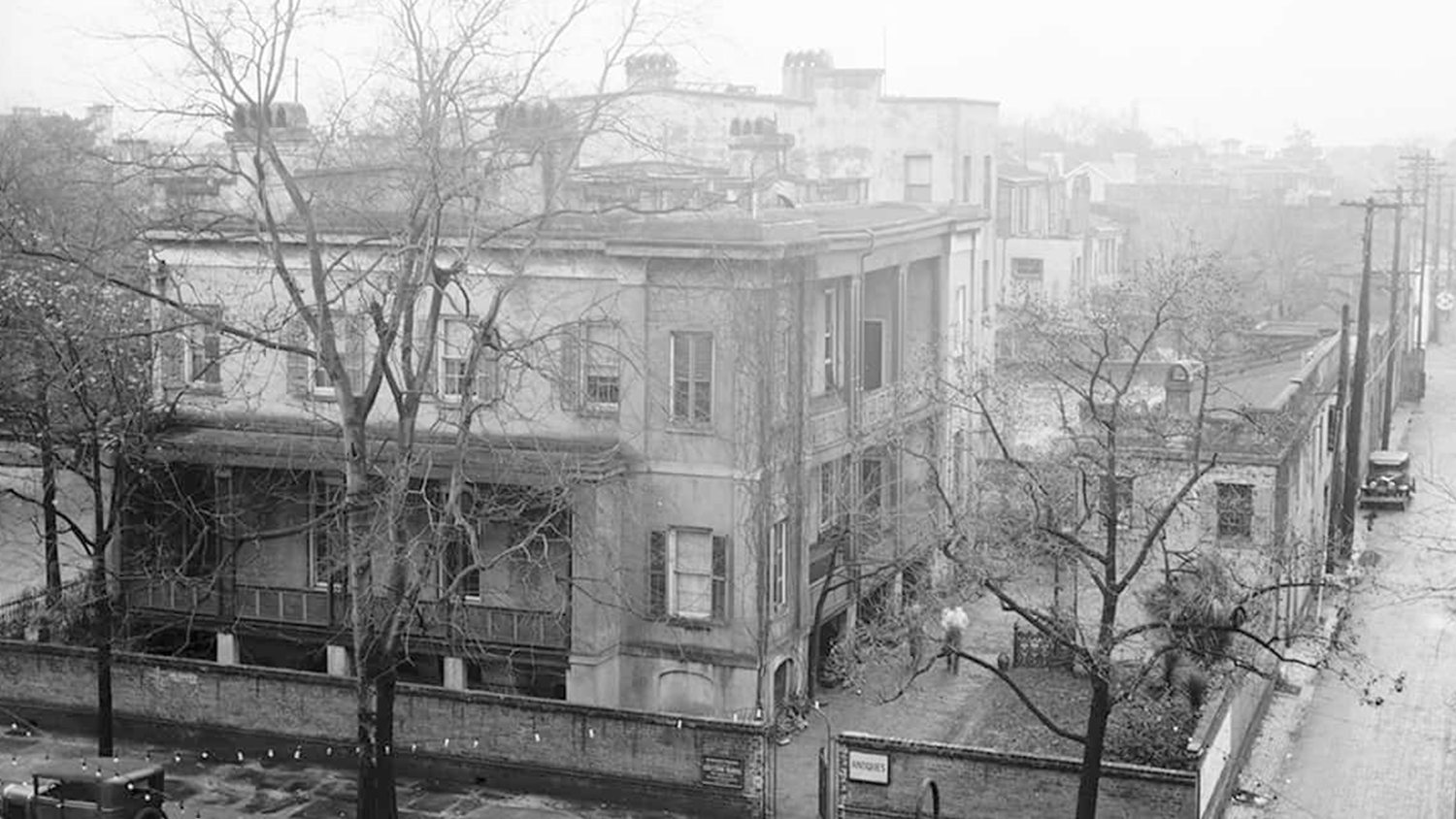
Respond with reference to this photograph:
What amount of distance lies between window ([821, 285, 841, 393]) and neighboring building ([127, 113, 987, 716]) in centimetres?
5

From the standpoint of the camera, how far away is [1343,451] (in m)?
53.9

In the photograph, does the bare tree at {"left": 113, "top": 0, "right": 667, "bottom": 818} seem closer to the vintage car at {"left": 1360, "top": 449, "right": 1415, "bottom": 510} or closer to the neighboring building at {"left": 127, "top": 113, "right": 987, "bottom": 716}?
the neighboring building at {"left": 127, "top": 113, "right": 987, "bottom": 716}

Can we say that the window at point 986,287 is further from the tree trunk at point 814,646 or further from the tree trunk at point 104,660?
the tree trunk at point 104,660

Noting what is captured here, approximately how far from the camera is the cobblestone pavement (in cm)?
2970

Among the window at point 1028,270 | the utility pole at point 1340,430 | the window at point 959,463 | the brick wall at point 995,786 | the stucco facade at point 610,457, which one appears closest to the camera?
the brick wall at point 995,786

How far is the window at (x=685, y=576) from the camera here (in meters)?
32.3

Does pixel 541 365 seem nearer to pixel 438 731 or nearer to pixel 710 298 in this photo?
pixel 710 298

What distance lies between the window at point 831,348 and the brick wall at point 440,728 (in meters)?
9.26

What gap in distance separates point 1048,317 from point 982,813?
8.62 m

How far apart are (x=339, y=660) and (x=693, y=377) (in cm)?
844

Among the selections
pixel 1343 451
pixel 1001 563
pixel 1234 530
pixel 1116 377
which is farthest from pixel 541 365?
pixel 1343 451

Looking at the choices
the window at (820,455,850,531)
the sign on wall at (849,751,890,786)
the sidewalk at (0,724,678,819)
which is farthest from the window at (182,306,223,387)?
the sign on wall at (849,751,890,786)

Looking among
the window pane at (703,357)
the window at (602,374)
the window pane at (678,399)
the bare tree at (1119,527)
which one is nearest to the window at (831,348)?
the bare tree at (1119,527)

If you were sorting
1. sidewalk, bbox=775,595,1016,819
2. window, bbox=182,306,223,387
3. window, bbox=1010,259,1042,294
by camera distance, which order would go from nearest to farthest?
sidewalk, bbox=775,595,1016,819 < window, bbox=182,306,223,387 < window, bbox=1010,259,1042,294
